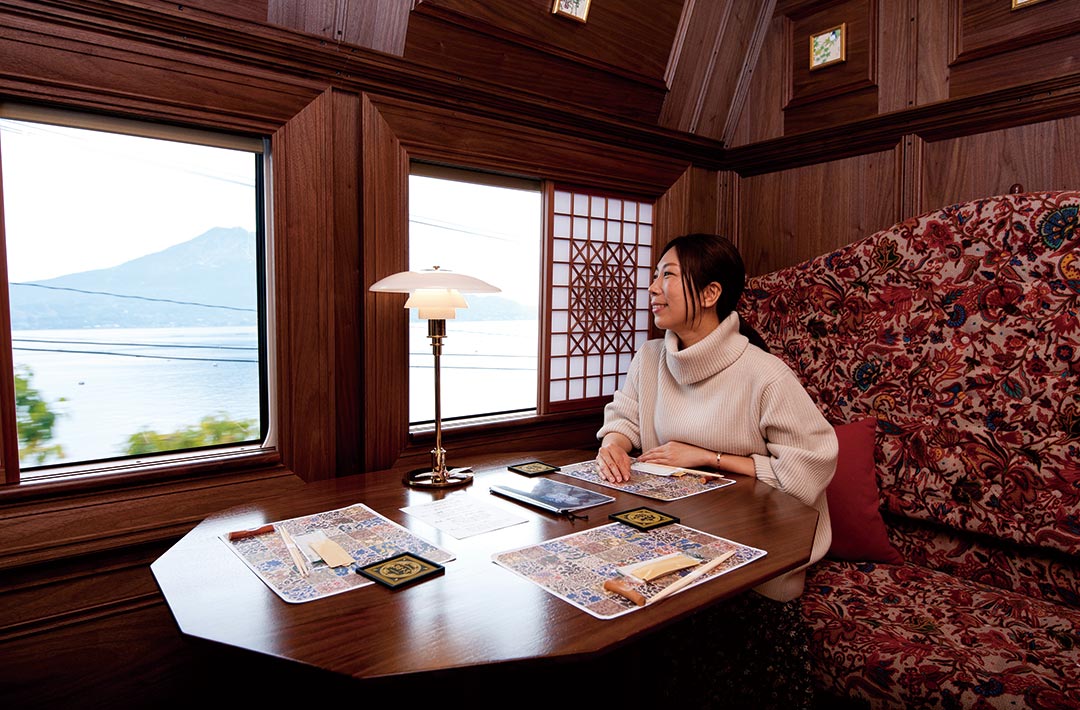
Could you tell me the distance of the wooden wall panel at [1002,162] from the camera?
7.37 feet

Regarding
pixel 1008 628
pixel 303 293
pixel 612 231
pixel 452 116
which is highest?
pixel 452 116

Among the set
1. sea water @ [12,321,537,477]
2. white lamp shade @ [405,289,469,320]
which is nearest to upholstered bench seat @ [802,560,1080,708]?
white lamp shade @ [405,289,469,320]

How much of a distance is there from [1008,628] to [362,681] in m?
1.65

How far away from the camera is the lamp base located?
1.84 m

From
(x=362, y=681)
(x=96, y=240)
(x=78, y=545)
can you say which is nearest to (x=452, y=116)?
(x=96, y=240)

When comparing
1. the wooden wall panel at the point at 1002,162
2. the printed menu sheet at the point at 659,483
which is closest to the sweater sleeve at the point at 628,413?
the printed menu sheet at the point at 659,483

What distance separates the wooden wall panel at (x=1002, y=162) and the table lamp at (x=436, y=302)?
1881mm

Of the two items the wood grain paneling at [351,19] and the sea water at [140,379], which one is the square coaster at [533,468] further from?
the wood grain paneling at [351,19]

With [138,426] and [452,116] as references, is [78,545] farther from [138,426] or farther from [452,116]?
[452,116]

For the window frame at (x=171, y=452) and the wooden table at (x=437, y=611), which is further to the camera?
the window frame at (x=171, y=452)

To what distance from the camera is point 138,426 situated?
1931 millimetres

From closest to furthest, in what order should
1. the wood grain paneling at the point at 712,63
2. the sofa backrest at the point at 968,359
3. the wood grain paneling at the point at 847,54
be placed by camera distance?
the sofa backrest at the point at 968,359 → the wood grain paneling at the point at 847,54 → the wood grain paneling at the point at 712,63

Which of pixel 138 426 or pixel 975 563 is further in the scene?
pixel 975 563

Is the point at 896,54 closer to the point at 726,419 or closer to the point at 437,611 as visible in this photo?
the point at 726,419
